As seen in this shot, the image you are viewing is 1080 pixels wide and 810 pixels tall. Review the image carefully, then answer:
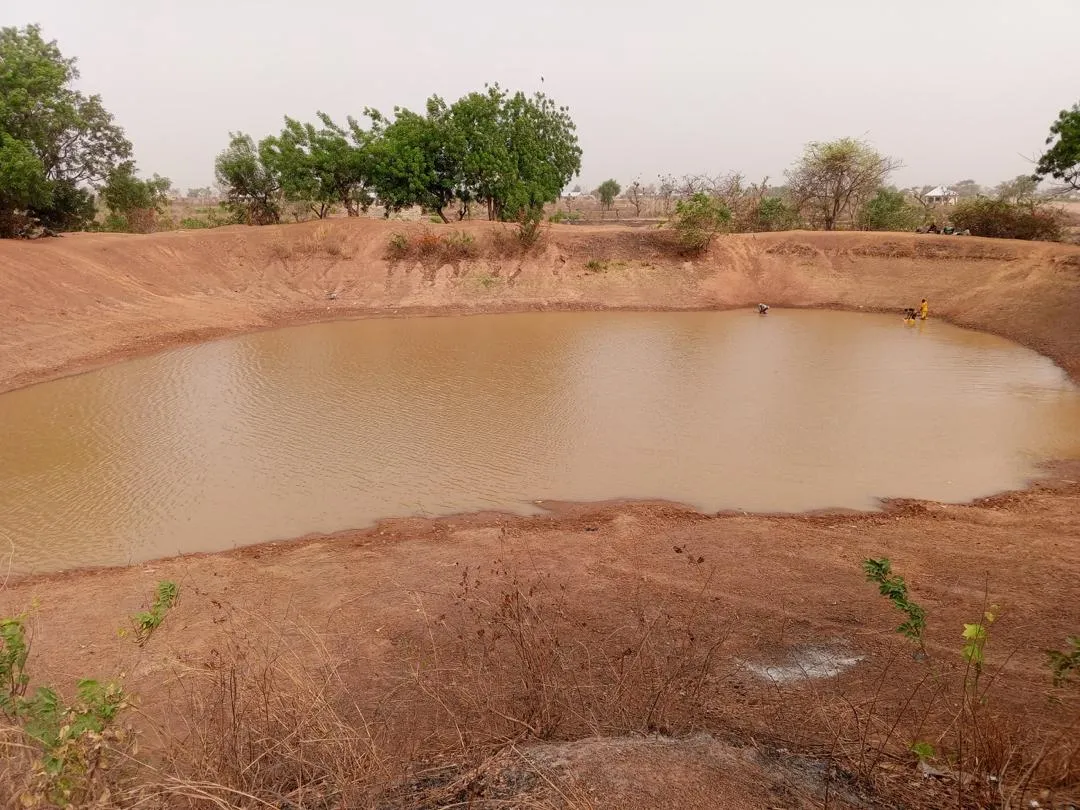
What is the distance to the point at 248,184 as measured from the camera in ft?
91.7

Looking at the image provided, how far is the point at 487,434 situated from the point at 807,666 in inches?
281

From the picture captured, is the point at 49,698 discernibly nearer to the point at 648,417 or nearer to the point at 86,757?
the point at 86,757

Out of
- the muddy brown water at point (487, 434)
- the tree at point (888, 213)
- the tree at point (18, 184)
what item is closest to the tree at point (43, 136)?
the tree at point (18, 184)

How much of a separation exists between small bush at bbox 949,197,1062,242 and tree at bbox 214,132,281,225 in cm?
2973

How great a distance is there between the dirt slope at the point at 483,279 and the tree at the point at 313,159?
66.0 inches

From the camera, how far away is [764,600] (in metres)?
6.05

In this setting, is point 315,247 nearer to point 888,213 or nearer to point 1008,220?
point 888,213

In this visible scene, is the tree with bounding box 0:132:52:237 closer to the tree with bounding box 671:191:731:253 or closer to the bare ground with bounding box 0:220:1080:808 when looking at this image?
the bare ground with bounding box 0:220:1080:808

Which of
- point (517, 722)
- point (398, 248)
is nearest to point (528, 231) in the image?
point (398, 248)

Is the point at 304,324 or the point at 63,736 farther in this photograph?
the point at 304,324

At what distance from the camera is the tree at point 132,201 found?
26345mm

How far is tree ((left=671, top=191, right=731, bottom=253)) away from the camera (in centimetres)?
2573

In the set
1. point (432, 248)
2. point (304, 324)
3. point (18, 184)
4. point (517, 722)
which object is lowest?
point (517, 722)

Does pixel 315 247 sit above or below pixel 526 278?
above
